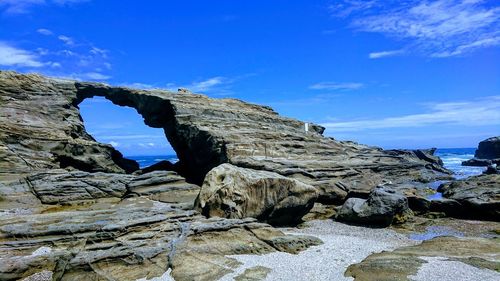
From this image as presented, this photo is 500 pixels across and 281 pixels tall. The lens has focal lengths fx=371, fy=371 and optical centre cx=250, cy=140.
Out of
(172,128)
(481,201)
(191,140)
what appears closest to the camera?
(481,201)

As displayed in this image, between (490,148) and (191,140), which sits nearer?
(191,140)

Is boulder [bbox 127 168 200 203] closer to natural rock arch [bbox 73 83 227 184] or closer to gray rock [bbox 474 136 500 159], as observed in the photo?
natural rock arch [bbox 73 83 227 184]

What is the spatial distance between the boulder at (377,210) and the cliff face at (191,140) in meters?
5.09

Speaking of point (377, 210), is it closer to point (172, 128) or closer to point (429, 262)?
point (429, 262)

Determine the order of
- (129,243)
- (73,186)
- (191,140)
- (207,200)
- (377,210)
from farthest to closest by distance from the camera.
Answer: (191,140), (73,186), (377,210), (207,200), (129,243)

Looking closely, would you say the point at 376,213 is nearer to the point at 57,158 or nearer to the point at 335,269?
the point at 335,269

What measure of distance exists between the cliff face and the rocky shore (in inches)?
6.5

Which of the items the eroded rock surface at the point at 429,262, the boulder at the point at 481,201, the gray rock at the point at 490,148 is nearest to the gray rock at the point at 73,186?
the eroded rock surface at the point at 429,262

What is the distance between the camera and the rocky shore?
1478cm

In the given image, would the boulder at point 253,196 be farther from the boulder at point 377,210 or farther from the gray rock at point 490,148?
the gray rock at point 490,148

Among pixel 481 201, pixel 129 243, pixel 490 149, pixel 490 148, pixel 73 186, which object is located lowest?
pixel 129 243

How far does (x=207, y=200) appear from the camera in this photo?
21.7 meters

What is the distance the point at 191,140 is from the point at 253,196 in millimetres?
20199

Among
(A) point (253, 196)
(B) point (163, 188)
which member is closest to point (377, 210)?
(A) point (253, 196)
